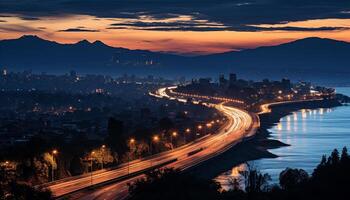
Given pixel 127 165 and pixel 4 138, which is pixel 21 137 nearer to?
pixel 4 138

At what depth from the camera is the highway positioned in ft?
104

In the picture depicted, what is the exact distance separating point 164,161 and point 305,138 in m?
32.4

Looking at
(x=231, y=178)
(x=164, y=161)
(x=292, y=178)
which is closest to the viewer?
(x=292, y=178)

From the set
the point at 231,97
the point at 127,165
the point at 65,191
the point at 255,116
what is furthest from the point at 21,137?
the point at 231,97

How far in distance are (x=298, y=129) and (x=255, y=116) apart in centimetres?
766

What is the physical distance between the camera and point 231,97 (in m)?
143

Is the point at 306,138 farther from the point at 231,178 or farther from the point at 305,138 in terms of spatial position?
the point at 231,178

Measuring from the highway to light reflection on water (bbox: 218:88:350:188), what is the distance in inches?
99.1

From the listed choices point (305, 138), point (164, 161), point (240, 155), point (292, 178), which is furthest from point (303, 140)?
point (292, 178)

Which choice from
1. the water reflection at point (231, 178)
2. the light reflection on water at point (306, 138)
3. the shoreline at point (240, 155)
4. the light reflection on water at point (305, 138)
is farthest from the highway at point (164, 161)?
the light reflection on water at point (306, 138)

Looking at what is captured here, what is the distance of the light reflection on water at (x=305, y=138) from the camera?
52.7 m

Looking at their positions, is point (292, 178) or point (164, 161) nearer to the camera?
point (292, 178)

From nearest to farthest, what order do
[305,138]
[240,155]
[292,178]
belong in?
[292,178]
[240,155]
[305,138]

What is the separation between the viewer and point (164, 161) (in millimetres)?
44438
